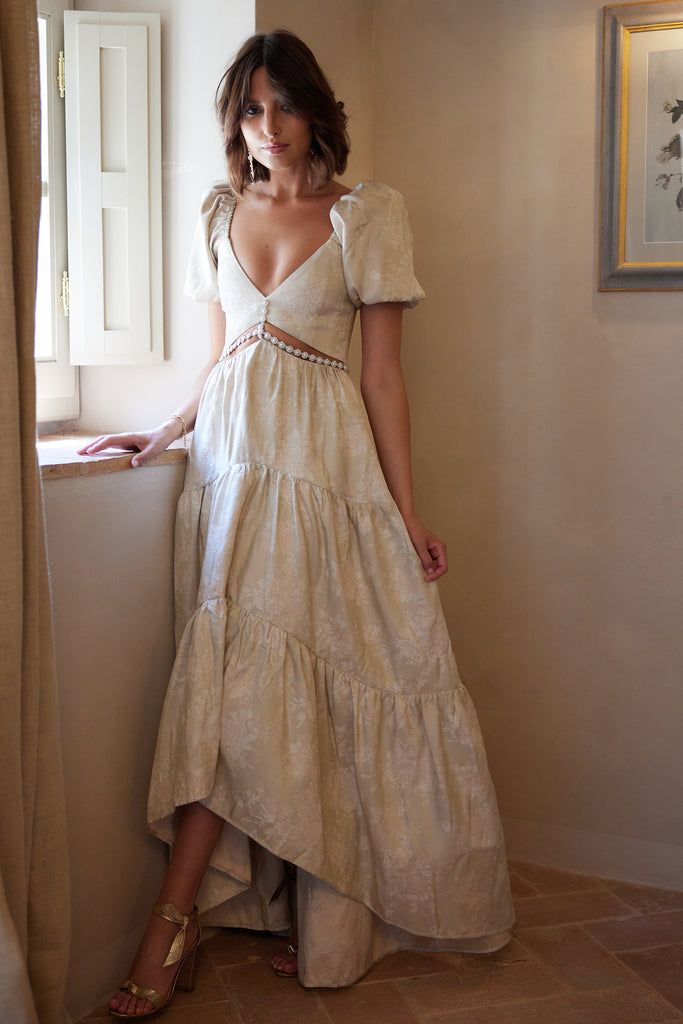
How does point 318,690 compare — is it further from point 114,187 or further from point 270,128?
point 114,187

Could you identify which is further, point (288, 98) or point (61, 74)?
point (61, 74)

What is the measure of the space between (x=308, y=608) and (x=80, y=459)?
54cm

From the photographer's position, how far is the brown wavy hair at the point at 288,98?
2166 millimetres

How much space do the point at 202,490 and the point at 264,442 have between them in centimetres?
19

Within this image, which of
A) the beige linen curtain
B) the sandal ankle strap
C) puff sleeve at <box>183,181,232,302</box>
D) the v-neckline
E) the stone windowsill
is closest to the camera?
the beige linen curtain

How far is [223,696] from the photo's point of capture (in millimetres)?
2150

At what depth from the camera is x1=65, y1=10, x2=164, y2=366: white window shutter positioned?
2539mm

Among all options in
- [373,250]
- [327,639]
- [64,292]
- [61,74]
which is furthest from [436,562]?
[61,74]

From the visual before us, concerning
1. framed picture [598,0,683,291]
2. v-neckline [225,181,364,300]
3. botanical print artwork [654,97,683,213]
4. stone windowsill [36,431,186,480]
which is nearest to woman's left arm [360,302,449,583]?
v-neckline [225,181,364,300]

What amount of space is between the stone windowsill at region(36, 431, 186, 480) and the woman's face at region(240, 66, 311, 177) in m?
0.64

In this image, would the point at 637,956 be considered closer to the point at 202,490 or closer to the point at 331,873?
the point at 331,873

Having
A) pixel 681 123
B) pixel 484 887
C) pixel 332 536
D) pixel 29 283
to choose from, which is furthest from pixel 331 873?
pixel 681 123

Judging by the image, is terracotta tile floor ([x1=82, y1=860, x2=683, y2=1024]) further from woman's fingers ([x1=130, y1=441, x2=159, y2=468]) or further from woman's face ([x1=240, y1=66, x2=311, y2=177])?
woman's face ([x1=240, y1=66, x2=311, y2=177])

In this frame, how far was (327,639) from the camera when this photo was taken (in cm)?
226
